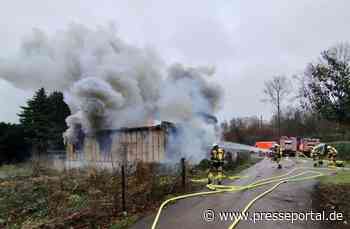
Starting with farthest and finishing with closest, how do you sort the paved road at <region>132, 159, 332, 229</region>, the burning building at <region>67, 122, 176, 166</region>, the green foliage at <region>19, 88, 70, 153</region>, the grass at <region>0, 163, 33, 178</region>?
1. the green foliage at <region>19, 88, 70, 153</region>
2. the burning building at <region>67, 122, 176, 166</region>
3. the grass at <region>0, 163, 33, 178</region>
4. the paved road at <region>132, 159, 332, 229</region>

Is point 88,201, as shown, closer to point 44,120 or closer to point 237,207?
point 237,207

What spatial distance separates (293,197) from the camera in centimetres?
831

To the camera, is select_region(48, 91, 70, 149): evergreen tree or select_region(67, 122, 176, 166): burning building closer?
select_region(67, 122, 176, 166): burning building

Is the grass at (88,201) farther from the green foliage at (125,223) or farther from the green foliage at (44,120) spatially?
the green foliage at (44,120)

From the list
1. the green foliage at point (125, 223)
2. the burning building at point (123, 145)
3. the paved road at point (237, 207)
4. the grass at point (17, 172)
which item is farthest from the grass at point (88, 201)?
the burning building at point (123, 145)

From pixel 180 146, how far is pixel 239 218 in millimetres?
12541

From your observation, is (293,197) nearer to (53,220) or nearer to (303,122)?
(53,220)

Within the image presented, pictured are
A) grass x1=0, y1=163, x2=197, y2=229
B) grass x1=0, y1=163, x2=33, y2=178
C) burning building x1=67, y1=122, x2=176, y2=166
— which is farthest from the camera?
burning building x1=67, y1=122, x2=176, y2=166

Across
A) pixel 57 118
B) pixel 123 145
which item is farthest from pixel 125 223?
pixel 57 118

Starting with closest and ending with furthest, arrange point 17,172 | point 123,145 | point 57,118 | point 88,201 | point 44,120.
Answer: point 88,201 < point 17,172 < point 123,145 < point 44,120 < point 57,118

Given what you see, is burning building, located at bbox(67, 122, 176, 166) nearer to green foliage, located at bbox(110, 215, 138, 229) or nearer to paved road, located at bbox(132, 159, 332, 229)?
paved road, located at bbox(132, 159, 332, 229)

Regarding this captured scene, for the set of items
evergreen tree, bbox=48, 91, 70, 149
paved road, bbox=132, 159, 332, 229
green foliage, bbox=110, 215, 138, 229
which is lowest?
green foliage, bbox=110, 215, 138, 229

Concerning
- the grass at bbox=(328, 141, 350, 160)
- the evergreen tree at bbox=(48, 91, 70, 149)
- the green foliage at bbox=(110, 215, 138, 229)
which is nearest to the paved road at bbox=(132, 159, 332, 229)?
the green foliage at bbox=(110, 215, 138, 229)

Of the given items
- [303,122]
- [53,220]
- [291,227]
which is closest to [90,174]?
[53,220]
